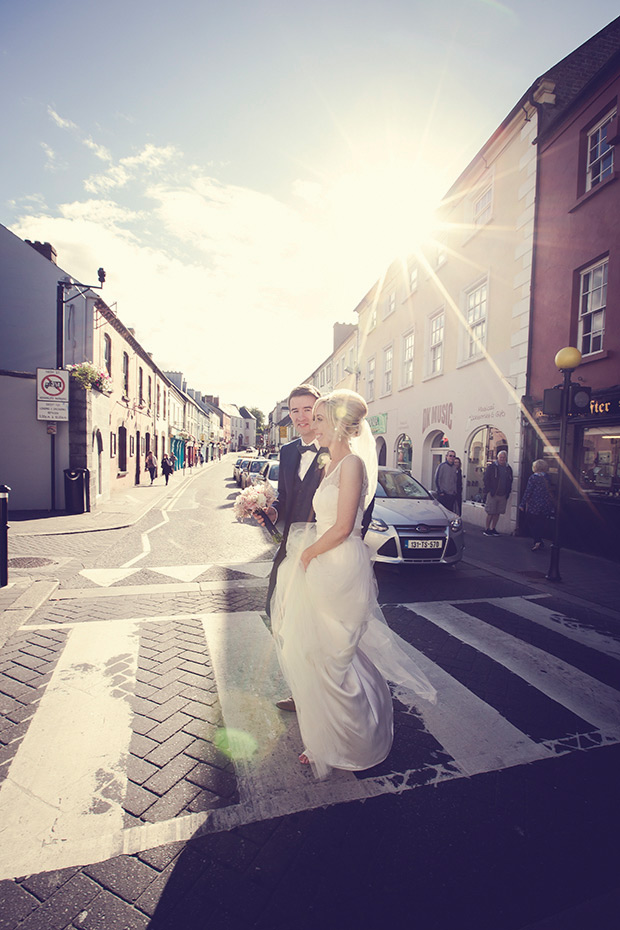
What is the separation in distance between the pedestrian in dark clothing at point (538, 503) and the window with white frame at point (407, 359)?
905 centimetres

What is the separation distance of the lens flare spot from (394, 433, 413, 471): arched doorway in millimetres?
15661

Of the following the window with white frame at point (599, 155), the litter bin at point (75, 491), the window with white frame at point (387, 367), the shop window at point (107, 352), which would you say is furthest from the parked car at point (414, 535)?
the shop window at point (107, 352)

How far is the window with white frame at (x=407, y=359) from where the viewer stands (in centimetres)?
1797

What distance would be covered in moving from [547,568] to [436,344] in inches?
392

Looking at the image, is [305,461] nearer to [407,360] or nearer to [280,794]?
[280,794]

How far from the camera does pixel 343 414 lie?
254 cm

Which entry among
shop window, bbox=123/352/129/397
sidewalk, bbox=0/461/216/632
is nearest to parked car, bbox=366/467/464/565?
sidewalk, bbox=0/461/216/632

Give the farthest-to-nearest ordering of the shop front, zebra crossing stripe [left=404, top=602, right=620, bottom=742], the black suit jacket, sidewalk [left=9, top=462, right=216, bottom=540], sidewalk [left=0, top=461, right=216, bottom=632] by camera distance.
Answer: sidewalk [left=9, top=462, right=216, bottom=540] < the shop front < sidewalk [left=0, top=461, right=216, bottom=632] < zebra crossing stripe [left=404, top=602, right=620, bottom=742] < the black suit jacket

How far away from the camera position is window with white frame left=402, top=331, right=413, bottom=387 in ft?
59.0

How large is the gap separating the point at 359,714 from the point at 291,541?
3.51 ft

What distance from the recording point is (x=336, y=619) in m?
2.57

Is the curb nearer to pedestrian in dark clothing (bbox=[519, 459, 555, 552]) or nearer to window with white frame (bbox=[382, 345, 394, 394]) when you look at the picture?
pedestrian in dark clothing (bbox=[519, 459, 555, 552])

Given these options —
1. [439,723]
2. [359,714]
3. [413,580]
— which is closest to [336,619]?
[359,714]

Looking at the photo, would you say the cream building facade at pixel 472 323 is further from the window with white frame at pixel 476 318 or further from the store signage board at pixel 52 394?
the store signage board at pixel 52 394
